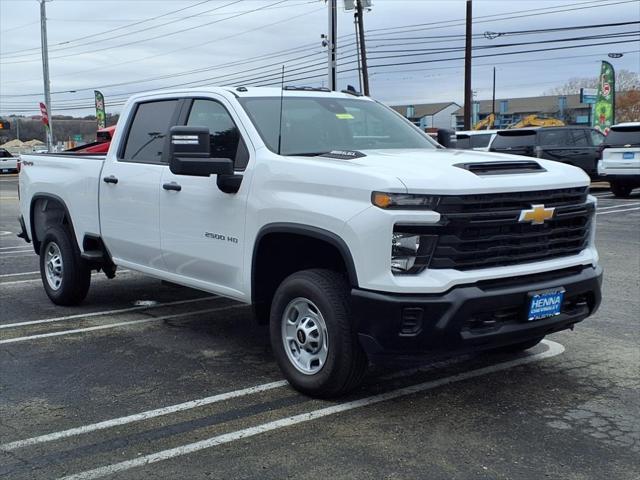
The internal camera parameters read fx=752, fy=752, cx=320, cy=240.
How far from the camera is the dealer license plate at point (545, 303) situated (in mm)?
4445

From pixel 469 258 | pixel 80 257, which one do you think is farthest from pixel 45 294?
pixel 469 258

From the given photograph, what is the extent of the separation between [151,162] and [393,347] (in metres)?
3.00

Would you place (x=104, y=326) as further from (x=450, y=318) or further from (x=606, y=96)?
(x=606, y=96)

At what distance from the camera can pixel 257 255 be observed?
509 centimetres

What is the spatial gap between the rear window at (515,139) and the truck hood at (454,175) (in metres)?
16.8

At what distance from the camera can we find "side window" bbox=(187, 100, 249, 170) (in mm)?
5387

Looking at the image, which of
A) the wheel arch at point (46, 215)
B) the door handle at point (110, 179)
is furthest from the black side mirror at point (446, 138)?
the wheel arch at point (46, 215)

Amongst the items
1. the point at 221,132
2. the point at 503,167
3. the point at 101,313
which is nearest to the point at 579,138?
the point at 101,313

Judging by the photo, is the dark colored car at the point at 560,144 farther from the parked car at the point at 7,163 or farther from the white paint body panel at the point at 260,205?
the parked car at the point at 7,163

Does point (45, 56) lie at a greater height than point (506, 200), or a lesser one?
greater

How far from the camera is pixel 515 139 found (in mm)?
21469

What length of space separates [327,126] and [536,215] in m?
1.83

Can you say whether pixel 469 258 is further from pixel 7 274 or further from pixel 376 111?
pixel 7 274

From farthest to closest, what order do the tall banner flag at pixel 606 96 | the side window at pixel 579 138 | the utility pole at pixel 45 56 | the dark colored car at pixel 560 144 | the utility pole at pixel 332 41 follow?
the utility pole at pixel 45 56, the tall banner flag at pixel 606 96, the utility pole at pixel 332 41, the side window at pixel 579 138, the dark colored car at pixel 560 144
